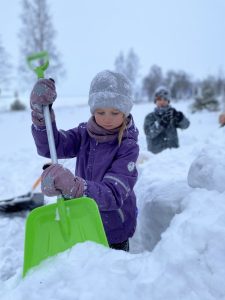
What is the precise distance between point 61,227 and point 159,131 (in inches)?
132

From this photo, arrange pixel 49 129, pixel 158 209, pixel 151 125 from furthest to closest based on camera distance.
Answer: pixel 151 125
pixel 158 209
pixel 49 129

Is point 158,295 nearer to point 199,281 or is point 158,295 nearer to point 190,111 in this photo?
point 199,281

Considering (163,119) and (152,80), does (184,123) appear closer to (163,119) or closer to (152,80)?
(163,119)

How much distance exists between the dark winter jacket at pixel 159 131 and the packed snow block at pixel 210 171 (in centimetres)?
252

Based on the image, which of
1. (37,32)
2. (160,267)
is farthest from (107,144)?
(37,32)

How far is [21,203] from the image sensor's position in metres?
4.25

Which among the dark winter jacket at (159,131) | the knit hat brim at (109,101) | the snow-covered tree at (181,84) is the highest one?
the knit hat brim at (109,101)

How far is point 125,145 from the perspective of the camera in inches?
79.8

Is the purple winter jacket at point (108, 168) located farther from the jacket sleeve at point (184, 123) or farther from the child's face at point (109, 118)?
the jacket sleeve at point (184, 123)

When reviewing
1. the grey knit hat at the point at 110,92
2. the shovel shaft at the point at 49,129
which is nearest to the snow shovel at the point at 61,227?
the shovel shaft at the point at 49,129

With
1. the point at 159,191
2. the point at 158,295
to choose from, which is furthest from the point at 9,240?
the point at 158,295

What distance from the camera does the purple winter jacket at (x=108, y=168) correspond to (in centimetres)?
186

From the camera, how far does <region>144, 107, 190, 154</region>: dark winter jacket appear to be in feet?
16.0

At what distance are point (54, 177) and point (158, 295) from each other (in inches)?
26.5
